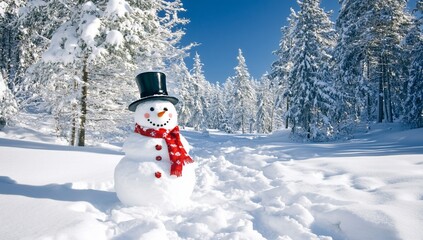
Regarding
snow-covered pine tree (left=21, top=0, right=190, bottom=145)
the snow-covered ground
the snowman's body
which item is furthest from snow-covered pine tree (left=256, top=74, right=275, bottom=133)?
the snowman's body

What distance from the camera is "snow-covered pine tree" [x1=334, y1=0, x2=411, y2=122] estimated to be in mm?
18266

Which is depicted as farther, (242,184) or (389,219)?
(242,184)

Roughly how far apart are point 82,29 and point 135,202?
6116 millimetres

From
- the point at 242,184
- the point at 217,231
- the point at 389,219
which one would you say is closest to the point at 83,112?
the point at 242,184

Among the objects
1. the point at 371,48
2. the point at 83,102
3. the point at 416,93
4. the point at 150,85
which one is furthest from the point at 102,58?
the point at 371,48

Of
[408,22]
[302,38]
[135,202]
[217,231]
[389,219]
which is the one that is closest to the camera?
[389,219]

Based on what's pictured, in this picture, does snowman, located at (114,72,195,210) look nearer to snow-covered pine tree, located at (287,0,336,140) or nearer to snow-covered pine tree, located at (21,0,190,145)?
snow-covered pine tree, located at (21,0,190,145)

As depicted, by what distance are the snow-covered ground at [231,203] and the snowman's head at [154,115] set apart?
1.38 metres

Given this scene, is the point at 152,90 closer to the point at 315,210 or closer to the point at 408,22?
the point at 315,210

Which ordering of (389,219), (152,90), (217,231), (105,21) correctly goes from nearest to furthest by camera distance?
(389,219) → (217,231) → (152,90) → (105,21)

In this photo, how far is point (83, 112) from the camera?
9016 mm

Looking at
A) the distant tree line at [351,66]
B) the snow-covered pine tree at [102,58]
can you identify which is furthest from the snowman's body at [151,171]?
the distant tree line at [351,66]

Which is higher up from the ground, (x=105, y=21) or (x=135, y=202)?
(x=105, y=21)

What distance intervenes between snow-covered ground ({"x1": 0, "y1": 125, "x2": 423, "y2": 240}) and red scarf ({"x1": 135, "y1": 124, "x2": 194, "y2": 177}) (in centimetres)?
68
